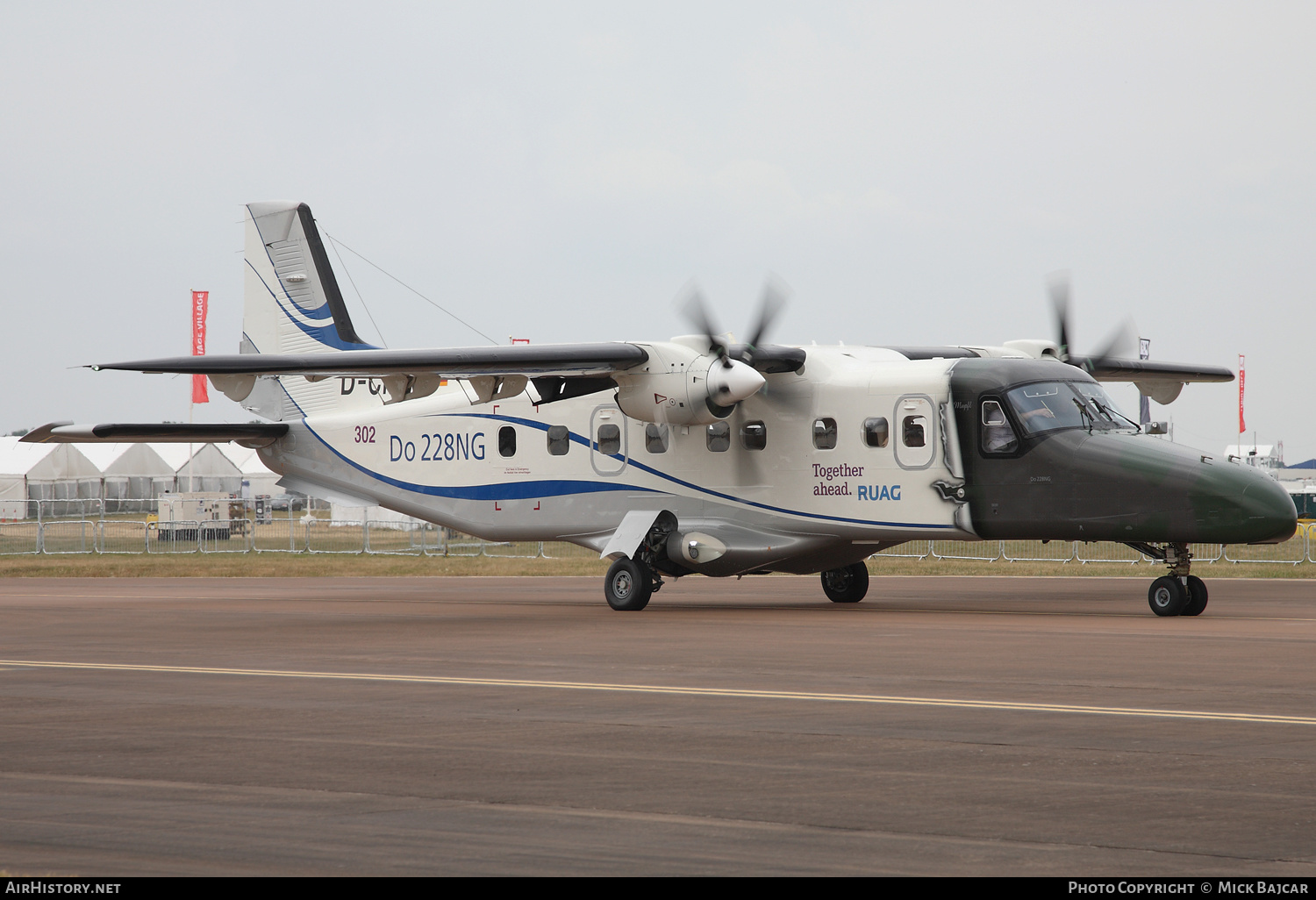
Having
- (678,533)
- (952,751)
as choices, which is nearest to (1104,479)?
(678,533)

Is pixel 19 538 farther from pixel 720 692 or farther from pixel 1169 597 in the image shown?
pixel 720 692

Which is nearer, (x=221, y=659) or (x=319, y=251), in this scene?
(x=221, y=659)

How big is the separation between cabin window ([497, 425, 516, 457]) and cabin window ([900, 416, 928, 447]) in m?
6.56

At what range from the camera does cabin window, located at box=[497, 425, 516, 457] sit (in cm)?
2284

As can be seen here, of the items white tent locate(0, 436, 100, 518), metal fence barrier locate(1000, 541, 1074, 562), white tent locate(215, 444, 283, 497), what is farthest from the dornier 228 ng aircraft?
white tent locate(215, 444, 283, 497)

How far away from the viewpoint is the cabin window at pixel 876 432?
19578mm

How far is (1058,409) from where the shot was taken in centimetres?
1864

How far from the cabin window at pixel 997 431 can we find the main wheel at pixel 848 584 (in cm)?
399

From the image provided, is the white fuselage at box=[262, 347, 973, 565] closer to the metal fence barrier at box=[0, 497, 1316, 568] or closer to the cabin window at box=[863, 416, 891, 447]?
the cabin window at box=[863, 416, 891, 447]

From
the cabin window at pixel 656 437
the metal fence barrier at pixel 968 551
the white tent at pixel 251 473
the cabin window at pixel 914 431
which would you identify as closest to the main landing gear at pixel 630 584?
the cabin window at pixel 656 437

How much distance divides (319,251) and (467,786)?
793 inches

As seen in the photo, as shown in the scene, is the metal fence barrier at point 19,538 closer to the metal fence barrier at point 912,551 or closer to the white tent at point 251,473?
the metal fence barrier at point 912,551

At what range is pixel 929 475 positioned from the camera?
19.1 metres
